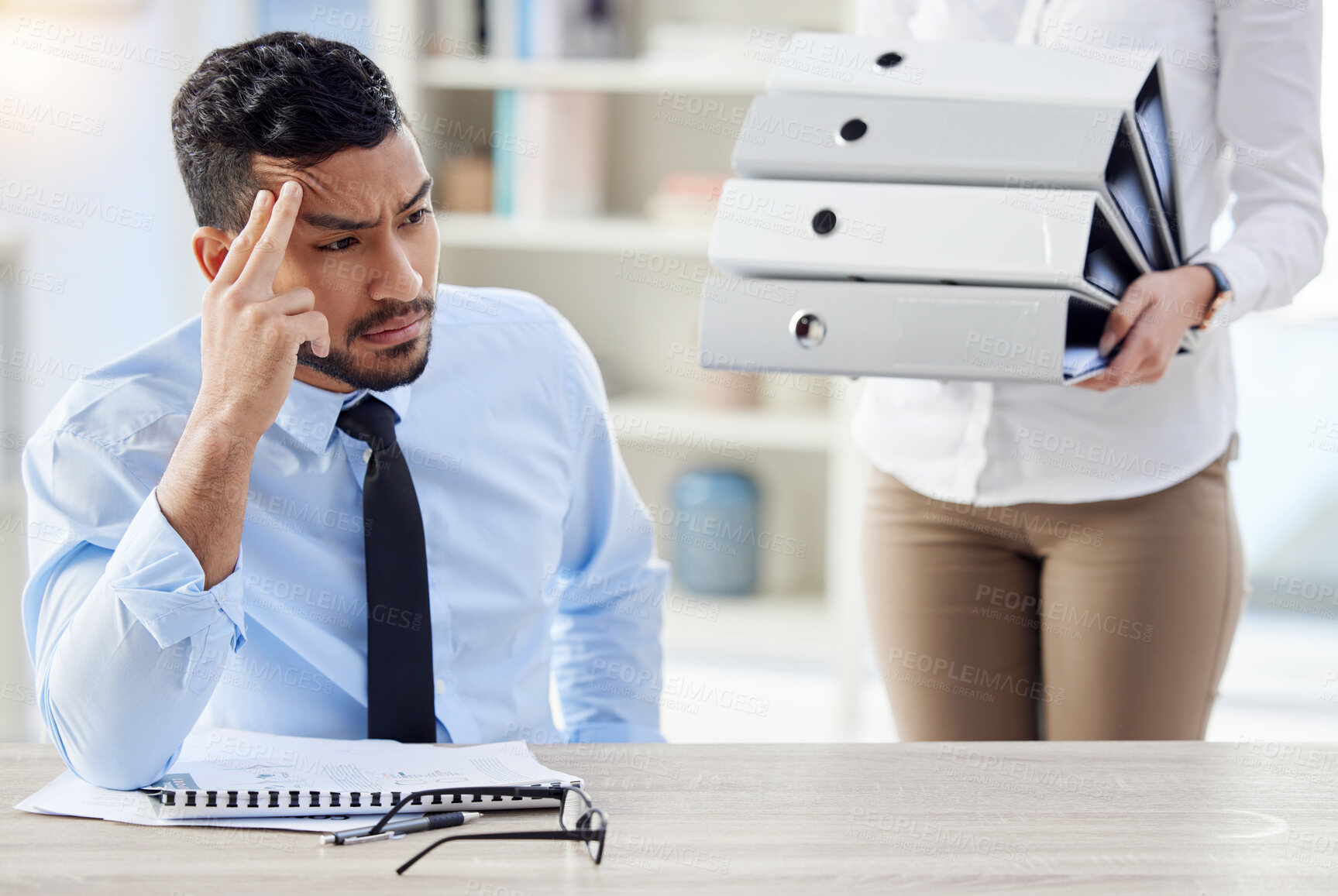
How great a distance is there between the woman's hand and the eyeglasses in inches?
26.4

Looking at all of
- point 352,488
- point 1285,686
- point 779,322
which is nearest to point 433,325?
point 352,488

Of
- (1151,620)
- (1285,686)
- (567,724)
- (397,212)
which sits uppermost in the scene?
(397,212)

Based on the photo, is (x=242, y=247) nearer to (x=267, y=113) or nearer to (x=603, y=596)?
(x=267, y=113)

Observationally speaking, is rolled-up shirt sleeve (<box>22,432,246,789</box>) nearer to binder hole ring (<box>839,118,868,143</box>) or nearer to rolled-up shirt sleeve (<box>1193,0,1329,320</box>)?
binder hole ring (<box>839,118,868,143</box>)

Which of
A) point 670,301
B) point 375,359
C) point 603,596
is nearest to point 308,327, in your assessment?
point 375,359

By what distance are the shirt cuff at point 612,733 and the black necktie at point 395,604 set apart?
0.22 m

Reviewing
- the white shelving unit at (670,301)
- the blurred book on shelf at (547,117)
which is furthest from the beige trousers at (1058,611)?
the blurred book on shelf at (547,117)

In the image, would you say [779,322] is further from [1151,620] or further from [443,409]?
[1151,620]

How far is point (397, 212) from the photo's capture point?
3.71 ft

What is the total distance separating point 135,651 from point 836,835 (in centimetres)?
54

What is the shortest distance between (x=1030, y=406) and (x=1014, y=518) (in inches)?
4.9

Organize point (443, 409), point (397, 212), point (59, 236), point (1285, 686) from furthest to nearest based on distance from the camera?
1. point (1285, 686)
2. point (59, 236)
3. point (443, 409)
4. point (397, 212)

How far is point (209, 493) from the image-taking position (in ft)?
3.15

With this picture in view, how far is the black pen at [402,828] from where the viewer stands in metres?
0.85
